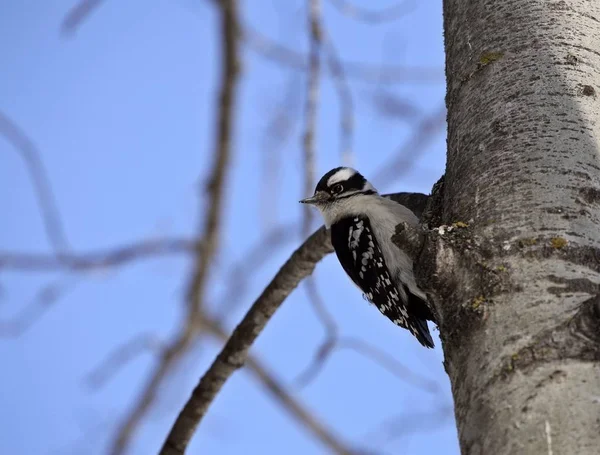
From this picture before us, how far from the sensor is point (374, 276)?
13.1ft

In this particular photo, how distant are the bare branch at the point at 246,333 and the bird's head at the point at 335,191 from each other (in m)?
1.20

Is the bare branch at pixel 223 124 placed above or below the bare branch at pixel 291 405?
above

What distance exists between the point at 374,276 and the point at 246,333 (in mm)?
809

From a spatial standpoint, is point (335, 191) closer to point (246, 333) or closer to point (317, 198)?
point (317, 198)

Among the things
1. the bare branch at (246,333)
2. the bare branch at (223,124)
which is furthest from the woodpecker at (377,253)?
the bare branch at (223,124)

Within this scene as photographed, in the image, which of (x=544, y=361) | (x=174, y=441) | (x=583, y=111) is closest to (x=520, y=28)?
(x=583, y=111)

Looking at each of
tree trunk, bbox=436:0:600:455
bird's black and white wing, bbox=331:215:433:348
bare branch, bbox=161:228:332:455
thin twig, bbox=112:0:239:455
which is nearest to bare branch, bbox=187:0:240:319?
thin twig, bbox=112:0:239:455

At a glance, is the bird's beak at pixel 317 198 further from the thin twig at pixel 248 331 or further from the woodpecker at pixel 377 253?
the thin twig at pixel 248 331

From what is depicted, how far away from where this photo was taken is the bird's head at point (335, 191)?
466 cm

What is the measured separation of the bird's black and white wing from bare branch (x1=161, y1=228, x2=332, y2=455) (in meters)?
0.19

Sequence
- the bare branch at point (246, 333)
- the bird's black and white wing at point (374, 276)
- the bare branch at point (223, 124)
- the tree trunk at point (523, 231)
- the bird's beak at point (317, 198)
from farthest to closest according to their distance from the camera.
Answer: the bare branch at point (223, 124) → the bird's beak at point (317, 198) → the bird's black and white wing at point (374, 276) → the bare branch at point (246, 333) → the tree trunk at point (523, 231)

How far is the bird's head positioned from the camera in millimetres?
4664

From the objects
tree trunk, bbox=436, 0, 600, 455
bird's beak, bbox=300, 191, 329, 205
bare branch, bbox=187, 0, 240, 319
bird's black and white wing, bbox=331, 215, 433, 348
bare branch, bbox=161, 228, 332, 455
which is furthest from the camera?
bare branch, bbox=187, 0, 240, 319

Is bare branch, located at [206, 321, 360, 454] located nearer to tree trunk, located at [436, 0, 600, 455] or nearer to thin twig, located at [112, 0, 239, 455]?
thin twig, located at [112, 0, 239, 455]
